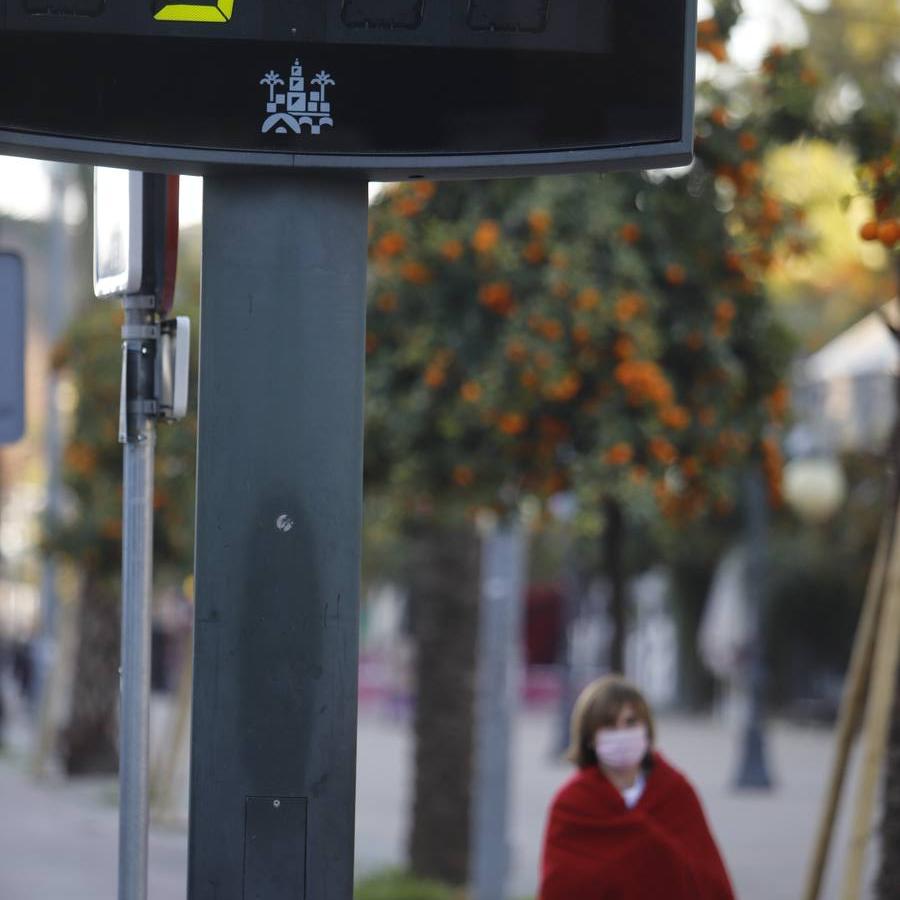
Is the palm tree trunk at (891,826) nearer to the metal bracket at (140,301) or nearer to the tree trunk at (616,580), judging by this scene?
the tree trunk at (616,580)

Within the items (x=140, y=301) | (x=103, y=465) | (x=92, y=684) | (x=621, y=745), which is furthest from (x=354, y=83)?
(x=92, y=684)

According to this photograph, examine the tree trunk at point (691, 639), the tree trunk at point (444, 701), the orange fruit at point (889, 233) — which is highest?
the orange fruit at point (889, 233)

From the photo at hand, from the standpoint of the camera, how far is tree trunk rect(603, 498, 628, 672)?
10211mm

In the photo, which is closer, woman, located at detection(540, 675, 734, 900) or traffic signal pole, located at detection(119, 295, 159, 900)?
traffic signal pole, located at detection(119, 295, 159, 900)

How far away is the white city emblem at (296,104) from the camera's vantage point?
4.34m

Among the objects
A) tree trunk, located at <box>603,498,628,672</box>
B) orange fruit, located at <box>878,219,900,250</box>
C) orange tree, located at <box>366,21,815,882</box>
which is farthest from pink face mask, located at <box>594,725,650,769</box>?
tree trunk, located at <box>603,498,628,672</box>

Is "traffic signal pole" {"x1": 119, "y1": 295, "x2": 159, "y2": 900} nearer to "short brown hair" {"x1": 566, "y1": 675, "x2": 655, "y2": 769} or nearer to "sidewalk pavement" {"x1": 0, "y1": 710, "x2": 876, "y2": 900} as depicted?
"short brown hair" {"x1": 566, "y1": 675, "x2": 655, "y2": 769}

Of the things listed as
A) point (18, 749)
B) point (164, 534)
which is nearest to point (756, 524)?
point (164, 534)

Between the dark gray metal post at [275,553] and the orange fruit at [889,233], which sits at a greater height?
the orange fruit at [889,233]

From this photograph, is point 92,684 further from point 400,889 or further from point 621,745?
point 621,745

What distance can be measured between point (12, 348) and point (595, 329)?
2.94 m

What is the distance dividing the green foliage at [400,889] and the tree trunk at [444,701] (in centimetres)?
29

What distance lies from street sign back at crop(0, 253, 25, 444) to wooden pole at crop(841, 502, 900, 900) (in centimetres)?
291

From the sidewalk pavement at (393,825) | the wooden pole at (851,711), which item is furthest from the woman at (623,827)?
the sidewalk pavement at (393,825)
